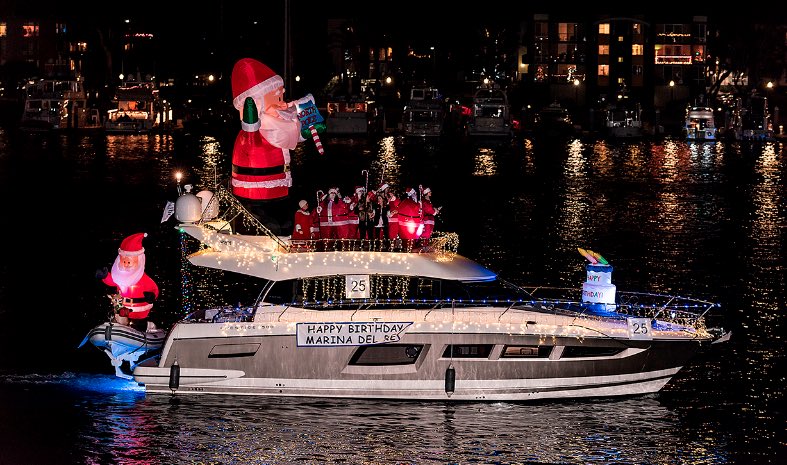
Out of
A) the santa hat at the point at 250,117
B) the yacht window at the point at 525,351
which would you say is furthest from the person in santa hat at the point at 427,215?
the santa hat at the point at 250,117

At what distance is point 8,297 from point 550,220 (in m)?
22.7

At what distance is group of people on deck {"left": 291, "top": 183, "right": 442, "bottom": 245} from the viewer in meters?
24.5

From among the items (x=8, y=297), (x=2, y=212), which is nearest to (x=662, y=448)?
(x=8, y=297)

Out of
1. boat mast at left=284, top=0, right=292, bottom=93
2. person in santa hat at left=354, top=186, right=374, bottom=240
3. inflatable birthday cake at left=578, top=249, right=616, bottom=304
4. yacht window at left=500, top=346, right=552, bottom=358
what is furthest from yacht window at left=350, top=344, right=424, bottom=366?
boat mast at left=284, top=0, right=292, bottom=93

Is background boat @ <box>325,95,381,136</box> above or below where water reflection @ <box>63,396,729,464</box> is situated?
above

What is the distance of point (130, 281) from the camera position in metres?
25.1

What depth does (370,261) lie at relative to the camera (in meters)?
23.4

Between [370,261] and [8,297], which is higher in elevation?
[370,261]

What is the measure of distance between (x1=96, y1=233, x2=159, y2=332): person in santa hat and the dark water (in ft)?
→ 4.19

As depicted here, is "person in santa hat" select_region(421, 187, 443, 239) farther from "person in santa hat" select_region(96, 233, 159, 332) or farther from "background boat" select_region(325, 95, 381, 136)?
"background boat" select_region(325, 95, 381, 136)

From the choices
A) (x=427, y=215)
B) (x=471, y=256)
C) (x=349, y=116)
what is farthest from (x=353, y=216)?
(x=349, y=116)

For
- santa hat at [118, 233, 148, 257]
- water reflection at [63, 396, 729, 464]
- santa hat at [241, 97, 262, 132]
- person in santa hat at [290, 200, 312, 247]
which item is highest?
santa hat at [241, 97, 262, 132]

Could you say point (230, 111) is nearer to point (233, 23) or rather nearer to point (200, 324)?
point (233, 23)

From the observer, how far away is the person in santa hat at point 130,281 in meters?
25.0
